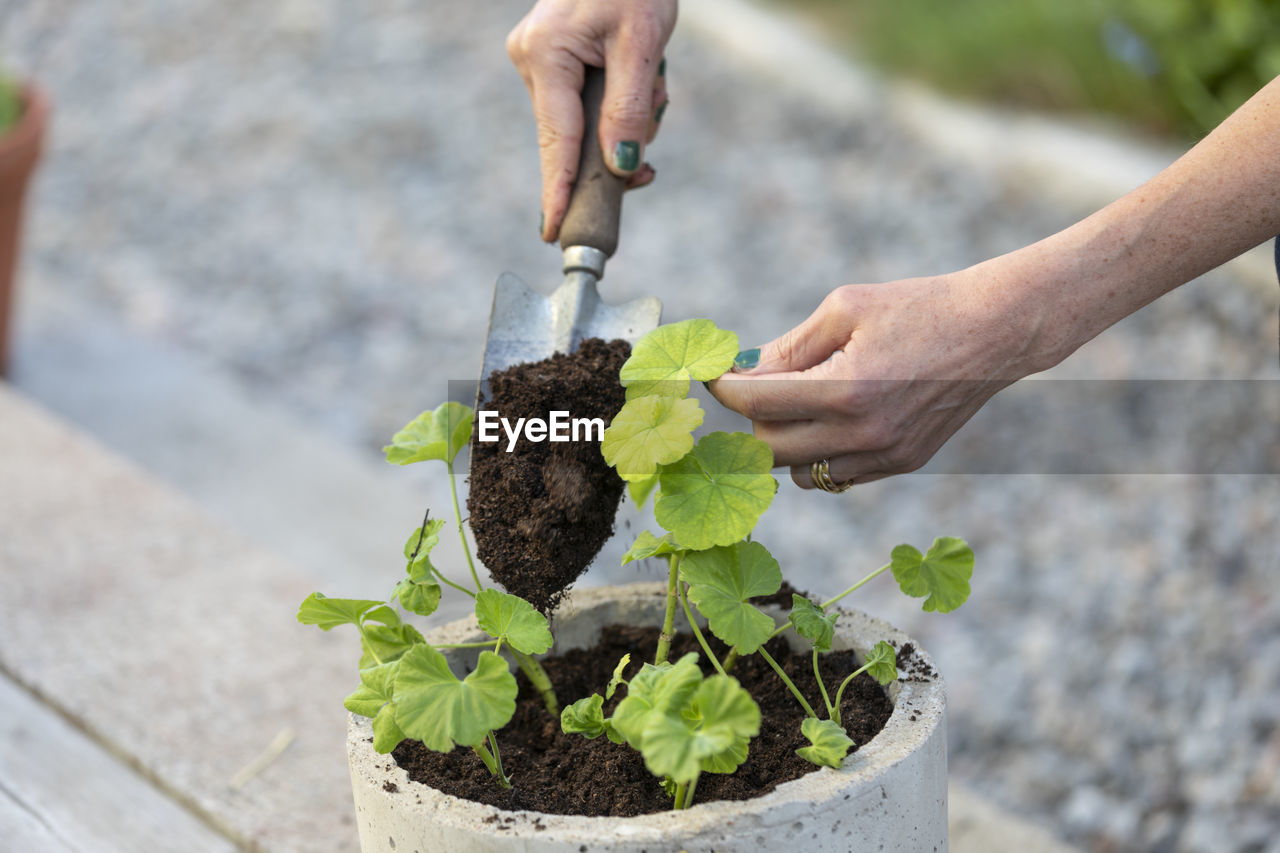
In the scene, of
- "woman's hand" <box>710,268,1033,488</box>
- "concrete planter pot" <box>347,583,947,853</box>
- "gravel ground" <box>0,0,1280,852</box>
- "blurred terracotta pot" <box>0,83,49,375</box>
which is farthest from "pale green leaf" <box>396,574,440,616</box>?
"blurred terracotta pot" <box>0,83,49,375</box>

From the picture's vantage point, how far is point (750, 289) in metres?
3.78

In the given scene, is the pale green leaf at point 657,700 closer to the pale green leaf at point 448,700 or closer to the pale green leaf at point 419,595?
the pale green leaf at point 448,700

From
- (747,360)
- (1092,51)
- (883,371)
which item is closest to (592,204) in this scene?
(747,360)

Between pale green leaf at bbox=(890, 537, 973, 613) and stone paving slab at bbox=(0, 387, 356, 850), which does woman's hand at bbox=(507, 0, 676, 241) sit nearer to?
pale green leaf at bbox=(890, 537, 973, 613)

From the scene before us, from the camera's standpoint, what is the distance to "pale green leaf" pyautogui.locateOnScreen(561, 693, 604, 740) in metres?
1.01

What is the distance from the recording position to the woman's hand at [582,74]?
53.8 inches

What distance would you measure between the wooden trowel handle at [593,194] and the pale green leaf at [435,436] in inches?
11.3

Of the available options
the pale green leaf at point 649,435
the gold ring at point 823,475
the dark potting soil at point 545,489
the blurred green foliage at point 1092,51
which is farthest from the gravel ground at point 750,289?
the pale green leaf at point 649,435

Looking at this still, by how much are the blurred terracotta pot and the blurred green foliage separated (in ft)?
10.2

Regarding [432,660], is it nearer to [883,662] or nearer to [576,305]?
[883,662]

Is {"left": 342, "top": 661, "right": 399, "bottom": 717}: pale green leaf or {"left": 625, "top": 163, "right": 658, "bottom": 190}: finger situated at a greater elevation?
{"left": 625, "top": 163, "right": 658, "bottom": 190}: finger

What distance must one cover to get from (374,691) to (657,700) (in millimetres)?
274

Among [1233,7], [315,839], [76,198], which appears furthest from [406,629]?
[76,198]

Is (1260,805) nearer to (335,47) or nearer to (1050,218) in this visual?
(1050,218)
